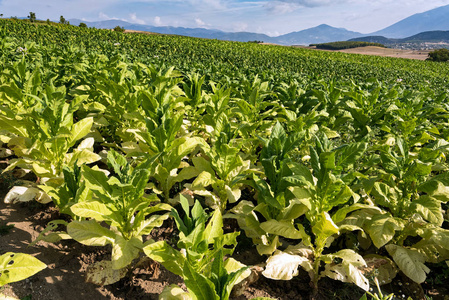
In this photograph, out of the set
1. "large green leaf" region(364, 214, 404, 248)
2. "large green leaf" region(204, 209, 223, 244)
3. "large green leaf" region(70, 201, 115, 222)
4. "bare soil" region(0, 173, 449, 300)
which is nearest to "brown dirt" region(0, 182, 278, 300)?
"bare soil" region(0, 173, 449, 300)

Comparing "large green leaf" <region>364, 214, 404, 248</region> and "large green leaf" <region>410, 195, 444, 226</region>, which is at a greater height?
"large green leaf" <region>410, 195, 444, 226</region>

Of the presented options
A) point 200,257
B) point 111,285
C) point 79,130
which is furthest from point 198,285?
point 79,130

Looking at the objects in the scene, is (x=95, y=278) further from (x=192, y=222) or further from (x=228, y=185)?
(x=228, y=185)

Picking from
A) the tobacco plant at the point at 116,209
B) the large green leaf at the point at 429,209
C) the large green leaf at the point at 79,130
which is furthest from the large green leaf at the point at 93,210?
the large green leaf at the point at 429,209

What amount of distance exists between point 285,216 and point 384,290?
1132 mm

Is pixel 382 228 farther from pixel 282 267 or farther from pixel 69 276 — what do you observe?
pixel 69 276

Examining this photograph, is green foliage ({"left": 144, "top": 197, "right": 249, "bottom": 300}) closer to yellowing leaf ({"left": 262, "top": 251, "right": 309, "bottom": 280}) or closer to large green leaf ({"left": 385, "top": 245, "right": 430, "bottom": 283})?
yellowing leaf ({"left": 262, "top": 251, "right": 309, "bottom": 280})

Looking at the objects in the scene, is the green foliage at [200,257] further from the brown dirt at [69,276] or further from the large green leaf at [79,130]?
the large green leaf at [79,130]

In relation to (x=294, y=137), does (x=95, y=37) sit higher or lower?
higher

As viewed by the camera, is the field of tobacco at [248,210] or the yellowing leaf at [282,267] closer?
the field of tobacco at [248,210]

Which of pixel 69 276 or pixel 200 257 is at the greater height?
pixel 200 257

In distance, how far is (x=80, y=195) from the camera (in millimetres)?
2645

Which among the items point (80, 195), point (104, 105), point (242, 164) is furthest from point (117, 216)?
Answer: point (104, 105)

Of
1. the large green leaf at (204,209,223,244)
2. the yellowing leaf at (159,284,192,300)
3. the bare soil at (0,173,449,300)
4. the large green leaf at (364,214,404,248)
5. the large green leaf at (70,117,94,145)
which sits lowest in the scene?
the bare soil at (0,173,449,300)
